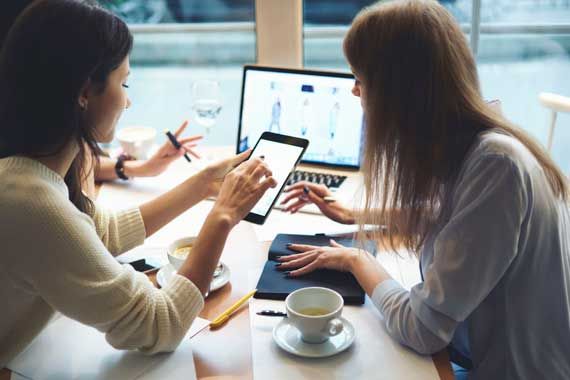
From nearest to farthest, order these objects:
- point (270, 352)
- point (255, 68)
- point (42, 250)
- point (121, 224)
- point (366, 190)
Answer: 1. point (42, 250)
2. point (270, 352)
3. point (366, 190)
4. point (121, 224)
5. point (255, 68)

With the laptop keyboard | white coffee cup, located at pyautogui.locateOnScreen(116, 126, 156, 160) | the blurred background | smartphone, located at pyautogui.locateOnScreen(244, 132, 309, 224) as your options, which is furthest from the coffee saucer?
the blurred background

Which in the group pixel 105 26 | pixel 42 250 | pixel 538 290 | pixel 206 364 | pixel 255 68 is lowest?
pixel 206 364

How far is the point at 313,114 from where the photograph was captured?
1816 mm

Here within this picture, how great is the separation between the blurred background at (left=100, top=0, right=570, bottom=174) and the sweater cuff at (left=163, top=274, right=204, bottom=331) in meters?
1.58

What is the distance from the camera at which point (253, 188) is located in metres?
1.22

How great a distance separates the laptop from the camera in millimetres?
1786

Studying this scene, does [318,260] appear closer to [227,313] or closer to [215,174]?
[227,313]

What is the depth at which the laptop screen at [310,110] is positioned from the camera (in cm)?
179

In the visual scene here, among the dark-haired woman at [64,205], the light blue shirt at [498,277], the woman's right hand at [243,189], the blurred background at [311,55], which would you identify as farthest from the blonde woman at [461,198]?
the blurred background at [311,55]

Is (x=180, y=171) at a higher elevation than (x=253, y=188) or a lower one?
lower

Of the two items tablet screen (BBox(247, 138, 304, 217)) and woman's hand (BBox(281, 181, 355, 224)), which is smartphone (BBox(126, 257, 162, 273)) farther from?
woman's hand (BBox(281, 181, 355, 224))

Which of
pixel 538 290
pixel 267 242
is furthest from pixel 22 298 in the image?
pixel 538 290

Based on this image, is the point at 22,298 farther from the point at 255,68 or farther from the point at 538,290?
the point at 255,68

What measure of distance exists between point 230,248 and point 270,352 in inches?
15.8
